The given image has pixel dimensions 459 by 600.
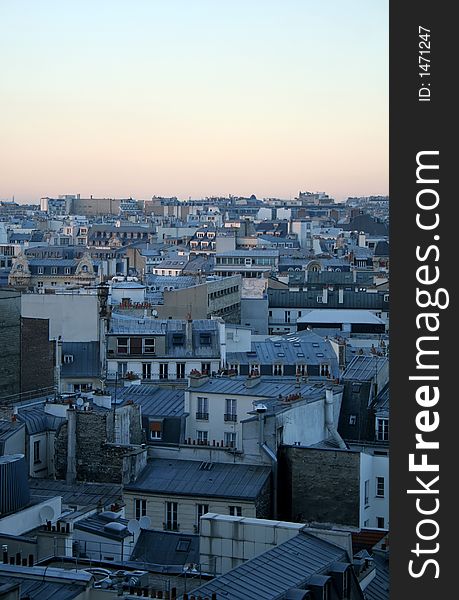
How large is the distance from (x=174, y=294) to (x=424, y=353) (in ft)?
156

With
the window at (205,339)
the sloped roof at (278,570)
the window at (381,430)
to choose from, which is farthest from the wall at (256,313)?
the sloped roof at (278,570)

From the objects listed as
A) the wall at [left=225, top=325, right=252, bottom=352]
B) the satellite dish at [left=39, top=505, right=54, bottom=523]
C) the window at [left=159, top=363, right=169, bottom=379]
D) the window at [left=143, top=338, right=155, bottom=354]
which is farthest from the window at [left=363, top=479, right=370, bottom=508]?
the wall at [left=225, top=325, right=252, bottom=352]

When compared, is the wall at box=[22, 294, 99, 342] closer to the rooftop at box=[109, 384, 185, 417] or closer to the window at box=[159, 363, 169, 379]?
the window at box=[159, 363, 169, 379]

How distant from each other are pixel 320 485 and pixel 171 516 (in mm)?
2680

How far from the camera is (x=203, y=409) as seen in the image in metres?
30.8

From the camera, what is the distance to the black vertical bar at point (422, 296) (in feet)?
36.1

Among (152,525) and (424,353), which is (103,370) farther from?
(424,353)

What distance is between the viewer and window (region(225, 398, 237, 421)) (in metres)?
30.7

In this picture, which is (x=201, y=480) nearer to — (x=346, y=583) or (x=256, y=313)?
(x=346, y=583)

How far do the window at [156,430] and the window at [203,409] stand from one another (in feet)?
2.86

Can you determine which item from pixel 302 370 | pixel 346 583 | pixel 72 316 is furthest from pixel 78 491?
pixel 302 370

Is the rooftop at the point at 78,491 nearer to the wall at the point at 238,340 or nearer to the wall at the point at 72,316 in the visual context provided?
the wall at the point at 72,316

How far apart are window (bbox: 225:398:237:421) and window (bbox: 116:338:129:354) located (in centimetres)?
1213

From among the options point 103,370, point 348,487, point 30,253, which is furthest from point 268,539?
point 30,253
